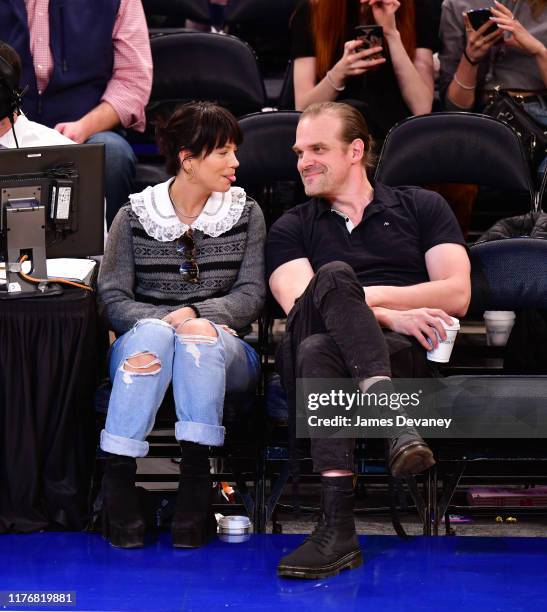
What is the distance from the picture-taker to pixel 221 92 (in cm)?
458

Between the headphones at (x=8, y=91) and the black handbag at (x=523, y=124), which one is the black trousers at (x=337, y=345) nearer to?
the headphones at (x=8, y=91)

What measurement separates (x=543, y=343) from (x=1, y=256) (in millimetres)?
1584

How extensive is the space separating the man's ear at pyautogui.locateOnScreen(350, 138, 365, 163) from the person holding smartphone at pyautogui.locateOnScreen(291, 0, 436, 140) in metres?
0.80

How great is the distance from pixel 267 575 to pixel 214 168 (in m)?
1.22

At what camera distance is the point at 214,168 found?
3357mm

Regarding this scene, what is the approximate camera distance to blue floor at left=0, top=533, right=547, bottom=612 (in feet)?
8.45

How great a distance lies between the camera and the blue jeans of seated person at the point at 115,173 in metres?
4.07

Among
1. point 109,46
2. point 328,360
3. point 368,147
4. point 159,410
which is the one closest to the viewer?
point 328,360

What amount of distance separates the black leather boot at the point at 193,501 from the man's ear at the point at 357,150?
3.49ft

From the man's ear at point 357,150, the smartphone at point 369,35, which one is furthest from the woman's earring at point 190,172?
the smartphone at point 369,35

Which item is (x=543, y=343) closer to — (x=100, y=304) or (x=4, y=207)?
(x=100, y=304)

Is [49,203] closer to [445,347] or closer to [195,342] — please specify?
[195,342]

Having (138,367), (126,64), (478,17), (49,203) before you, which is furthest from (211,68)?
(138,367)

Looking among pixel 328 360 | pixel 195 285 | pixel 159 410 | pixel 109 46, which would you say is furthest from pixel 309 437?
pixel 109 46
